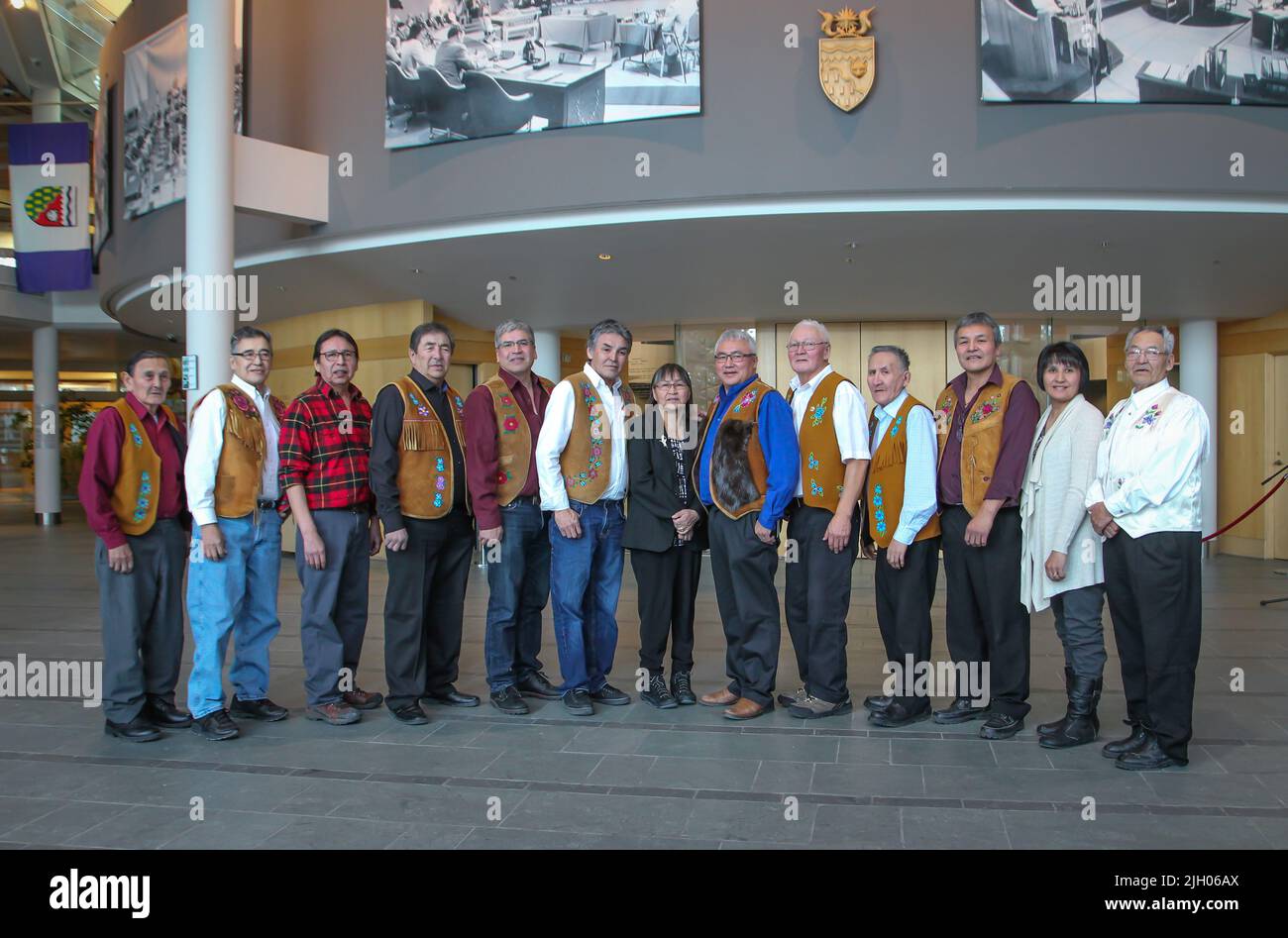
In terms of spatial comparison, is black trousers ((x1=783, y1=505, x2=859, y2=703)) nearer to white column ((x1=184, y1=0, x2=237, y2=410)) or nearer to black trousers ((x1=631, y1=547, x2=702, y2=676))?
black trousers ((x1=631, y1=547, x2=702, y2=676))

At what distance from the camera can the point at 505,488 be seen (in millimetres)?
4559

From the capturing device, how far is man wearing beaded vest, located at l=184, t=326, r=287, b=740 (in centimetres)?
412

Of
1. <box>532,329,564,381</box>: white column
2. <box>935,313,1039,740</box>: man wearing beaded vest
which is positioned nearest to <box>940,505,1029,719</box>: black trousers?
<box>935,313,1039,740</box>: man wearing beaded vest

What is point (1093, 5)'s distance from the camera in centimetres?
706

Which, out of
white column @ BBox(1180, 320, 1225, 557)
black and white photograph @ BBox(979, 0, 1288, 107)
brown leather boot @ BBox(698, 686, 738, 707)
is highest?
black and white photograph @ BBox(979, 0, 1288, 107)

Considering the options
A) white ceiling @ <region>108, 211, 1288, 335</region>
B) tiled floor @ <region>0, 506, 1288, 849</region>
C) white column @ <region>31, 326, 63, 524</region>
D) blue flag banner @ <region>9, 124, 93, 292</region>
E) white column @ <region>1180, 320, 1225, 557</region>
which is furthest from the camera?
white column @ <region>31, 326, 63, 524</region>

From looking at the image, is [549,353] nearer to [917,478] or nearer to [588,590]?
[588,590]

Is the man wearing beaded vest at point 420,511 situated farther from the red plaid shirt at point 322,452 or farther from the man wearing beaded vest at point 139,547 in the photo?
the man wearing beaded vest at point 139,547

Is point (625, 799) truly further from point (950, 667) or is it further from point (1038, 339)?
point (1038, 339)

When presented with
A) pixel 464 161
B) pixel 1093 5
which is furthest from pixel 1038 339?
pixel 464 161

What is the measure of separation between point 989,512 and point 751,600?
1.12 m

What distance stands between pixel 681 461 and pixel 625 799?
1.75 m

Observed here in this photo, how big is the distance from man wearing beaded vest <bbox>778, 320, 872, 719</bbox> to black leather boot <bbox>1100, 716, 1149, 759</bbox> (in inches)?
44.4

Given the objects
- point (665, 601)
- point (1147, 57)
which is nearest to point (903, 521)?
point (665, 601)
